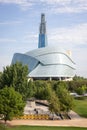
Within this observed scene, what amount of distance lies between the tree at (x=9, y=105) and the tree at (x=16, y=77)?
1464cm

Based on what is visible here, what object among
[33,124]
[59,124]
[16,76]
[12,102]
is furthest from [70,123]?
[16,76]

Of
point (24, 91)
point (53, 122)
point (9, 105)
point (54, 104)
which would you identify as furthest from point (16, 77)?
point (9, 105)

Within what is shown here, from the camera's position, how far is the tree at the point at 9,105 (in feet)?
133

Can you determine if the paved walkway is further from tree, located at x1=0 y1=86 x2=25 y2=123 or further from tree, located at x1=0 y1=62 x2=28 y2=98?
tree, located at x1=0 y1=62 x2=28 y2=98

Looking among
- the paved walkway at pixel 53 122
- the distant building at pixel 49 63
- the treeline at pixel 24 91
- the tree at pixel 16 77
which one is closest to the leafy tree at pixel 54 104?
the treeline at pixel 24 91

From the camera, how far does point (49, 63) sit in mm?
136375

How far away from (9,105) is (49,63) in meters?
95.4

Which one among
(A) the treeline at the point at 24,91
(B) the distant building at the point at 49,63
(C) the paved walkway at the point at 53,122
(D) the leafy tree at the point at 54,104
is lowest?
(C) the paved walkway at the point at 53,122

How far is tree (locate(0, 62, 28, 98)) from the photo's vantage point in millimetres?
57594

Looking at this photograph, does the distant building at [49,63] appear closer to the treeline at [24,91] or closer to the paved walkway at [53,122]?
the treeline at [24,91]

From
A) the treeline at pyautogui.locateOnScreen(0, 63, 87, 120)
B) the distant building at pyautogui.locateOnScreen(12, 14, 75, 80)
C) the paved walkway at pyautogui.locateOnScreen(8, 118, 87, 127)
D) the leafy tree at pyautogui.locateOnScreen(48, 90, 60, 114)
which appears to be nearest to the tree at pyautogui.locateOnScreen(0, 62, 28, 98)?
the treeline at pyautogui.locateOnScreen(0, 63, 87, 120)

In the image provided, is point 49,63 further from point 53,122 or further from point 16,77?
point 53,122

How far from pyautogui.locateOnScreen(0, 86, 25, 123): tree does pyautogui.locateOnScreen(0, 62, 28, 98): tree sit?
14639 mm

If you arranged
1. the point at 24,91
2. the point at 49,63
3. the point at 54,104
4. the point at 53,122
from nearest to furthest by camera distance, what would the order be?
1. the point at 53,122
2. the point at 54,104
3. the point at 24,91
4. the point at 49,63
